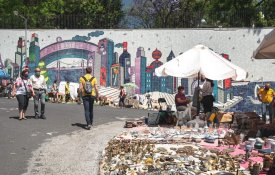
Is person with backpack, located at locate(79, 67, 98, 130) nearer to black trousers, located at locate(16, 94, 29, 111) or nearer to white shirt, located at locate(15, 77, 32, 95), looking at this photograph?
white shirt, located at locate(15, 77, 32, 95)

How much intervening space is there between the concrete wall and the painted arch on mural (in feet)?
0.96

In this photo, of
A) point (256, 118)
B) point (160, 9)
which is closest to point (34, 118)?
point (256, 118)

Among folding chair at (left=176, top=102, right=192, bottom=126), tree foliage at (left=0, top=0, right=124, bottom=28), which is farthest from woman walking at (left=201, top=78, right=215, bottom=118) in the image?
tree foliage at (left=0, top=0, right=124, bottom=28)

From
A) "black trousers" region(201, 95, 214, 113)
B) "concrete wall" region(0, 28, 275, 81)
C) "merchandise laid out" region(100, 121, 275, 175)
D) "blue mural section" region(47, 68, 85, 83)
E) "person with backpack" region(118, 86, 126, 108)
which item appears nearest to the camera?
"merchandise laid out" region(100, 121, 275, 175)

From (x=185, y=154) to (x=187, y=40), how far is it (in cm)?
1636

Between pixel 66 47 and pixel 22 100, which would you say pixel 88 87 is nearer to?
pixel 22 100

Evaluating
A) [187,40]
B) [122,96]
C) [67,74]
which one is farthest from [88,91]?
[67,74]

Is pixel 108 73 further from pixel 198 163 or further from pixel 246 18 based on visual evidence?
pixel 198 163

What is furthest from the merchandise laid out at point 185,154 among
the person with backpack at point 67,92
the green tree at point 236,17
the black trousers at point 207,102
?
the green tree at point 236,17

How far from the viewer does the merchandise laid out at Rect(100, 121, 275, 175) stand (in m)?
7.61

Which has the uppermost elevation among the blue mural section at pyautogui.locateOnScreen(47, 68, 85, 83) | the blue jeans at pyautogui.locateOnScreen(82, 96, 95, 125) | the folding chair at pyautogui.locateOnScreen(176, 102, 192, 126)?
the blue mural section at pyautogui.locateOnScreen(47, 68, 85, 83)

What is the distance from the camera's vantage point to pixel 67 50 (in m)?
26.6

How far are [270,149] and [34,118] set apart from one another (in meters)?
8.22

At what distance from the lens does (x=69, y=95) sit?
84.5 feet
